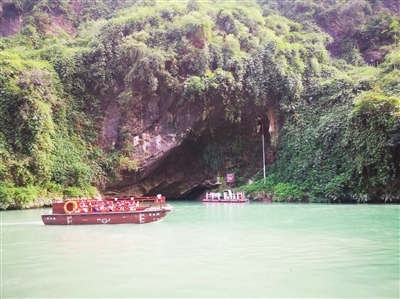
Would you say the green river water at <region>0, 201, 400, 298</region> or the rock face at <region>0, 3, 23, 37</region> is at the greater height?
the rock face at <region>0, 3, 23, 37</region>

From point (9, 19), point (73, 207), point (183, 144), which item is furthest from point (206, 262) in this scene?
point (9, 19)

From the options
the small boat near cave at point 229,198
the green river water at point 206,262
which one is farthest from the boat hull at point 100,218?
the small boat near cave at point 229,198

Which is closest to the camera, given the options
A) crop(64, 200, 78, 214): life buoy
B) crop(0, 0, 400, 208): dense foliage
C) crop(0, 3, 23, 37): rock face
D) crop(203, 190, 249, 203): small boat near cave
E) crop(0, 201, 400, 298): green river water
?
crop(0, 201, 400, 298): green river water

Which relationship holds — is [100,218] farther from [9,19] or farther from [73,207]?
[9,19]

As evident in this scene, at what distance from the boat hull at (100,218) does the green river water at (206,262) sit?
1.31 meters

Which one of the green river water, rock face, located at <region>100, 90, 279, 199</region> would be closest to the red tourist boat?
the green river water

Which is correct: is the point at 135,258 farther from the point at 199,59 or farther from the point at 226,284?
the point at 199,59

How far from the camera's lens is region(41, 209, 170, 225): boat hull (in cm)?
1228

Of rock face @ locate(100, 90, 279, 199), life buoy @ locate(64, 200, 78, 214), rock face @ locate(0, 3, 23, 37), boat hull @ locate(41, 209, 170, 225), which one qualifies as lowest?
boat hull @ locate(41, 209, 170, 225)

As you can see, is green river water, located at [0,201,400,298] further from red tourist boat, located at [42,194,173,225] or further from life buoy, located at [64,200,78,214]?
A: life buoy, located at [64,200,78,214]

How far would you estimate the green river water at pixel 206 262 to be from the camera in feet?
16.4

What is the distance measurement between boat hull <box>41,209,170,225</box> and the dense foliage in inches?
292

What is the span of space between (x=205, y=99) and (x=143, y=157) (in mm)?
5355

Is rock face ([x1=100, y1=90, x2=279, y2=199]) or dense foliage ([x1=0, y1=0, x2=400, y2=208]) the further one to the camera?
rock face ([x1=100, y1=90, x2=279, y2=199])
